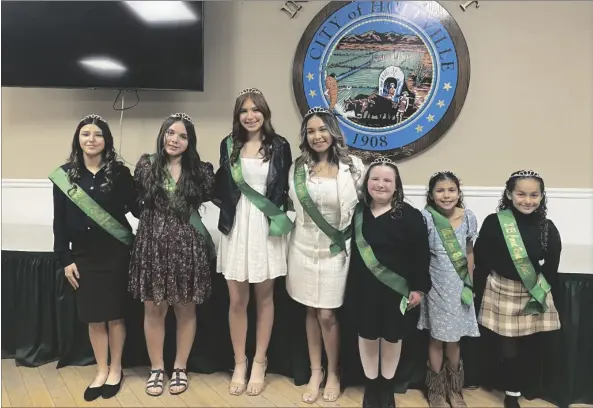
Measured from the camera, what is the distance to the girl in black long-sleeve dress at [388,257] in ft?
5.67

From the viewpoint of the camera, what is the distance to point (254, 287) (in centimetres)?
203

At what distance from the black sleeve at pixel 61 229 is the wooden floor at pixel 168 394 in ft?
2.04

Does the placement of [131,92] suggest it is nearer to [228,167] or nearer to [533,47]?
[228,167]

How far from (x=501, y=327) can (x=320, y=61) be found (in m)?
1.63

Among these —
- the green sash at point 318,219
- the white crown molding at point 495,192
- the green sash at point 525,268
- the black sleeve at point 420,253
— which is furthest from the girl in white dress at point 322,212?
the white crown molding at point 495,192

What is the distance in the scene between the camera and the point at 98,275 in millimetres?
1898

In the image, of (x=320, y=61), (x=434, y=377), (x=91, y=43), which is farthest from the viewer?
(x=320, y=61)

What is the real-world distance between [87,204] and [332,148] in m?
A: 1.06

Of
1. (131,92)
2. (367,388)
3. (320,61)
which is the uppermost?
(320,61)

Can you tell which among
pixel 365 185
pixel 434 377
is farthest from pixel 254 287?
pixel 434 377

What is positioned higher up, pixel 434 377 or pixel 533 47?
pixel 533 47

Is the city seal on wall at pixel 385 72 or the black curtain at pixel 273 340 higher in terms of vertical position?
the city seal on wall at pixel 385 72

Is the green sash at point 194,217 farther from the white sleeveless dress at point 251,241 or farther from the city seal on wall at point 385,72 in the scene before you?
the city seal on wall at point 385,72

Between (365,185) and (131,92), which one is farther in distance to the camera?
(131,92)
